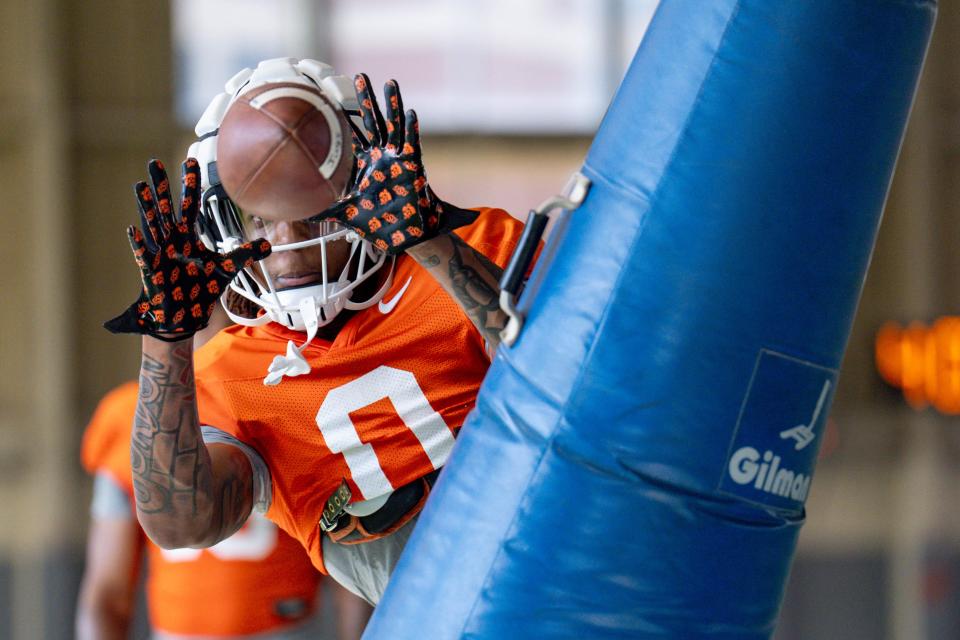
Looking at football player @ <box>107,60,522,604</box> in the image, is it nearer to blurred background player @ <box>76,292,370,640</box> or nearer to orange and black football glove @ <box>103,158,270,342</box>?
orange and black football glove @ <box>103,158,270,342</box>

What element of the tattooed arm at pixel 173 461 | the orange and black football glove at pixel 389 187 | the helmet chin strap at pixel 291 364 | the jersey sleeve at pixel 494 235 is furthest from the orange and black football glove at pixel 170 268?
the jersey sleeve at pixel 494 235

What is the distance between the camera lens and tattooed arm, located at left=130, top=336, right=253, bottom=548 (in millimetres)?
1610

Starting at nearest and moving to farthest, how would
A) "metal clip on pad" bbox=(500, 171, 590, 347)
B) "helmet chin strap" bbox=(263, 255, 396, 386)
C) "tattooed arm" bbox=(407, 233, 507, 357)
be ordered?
"metal clip on pad" bbox=(500, 171, 590, 347) → "tattooed arm" bbox=(407, 233, 507, 357) → "helmet chin strap" bbox=(263, 255, 396, 386)

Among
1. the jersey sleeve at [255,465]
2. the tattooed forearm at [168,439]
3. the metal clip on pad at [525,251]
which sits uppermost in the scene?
the metal clip on pad at [525,251]

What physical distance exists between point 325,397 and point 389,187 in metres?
0.56

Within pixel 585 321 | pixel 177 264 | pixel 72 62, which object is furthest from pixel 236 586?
pixel 72 62

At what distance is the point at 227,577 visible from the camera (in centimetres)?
297

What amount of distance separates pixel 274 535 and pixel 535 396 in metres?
1.71

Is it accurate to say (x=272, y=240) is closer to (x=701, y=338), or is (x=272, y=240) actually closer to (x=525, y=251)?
(x=525, y=251)

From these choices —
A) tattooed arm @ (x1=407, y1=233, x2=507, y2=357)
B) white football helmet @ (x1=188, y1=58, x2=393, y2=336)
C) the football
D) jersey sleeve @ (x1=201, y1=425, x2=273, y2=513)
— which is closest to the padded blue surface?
tattooed arm @ (x1=407, y1=233, x2=507, y2=357)

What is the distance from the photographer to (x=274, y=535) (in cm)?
297

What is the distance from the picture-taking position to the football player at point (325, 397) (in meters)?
1.69

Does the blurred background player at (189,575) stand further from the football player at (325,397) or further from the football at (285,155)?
the football at (285,155)

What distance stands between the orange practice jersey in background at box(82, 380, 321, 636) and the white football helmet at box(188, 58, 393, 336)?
4.01 feet
